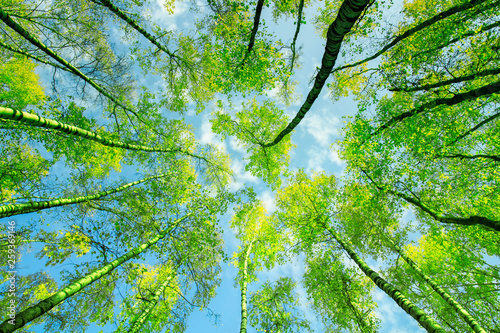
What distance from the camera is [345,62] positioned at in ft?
25.6

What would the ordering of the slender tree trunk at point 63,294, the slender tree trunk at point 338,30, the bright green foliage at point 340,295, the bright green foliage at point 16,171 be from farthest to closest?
1. the bright green foliage at point 340,295
2. the bright green foliage at point 16,171
3. the slender tree trunk at point 338,30
4. the slender tree trunk at point 63,294

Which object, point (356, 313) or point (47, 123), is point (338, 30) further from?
point (356, 313)

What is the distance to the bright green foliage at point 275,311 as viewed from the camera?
8000 mm

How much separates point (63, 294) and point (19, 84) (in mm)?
11932

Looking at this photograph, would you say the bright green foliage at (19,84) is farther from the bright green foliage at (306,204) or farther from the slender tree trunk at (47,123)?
the bright green foliage at (306,204)

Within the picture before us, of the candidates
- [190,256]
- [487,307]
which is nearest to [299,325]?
[190,256]

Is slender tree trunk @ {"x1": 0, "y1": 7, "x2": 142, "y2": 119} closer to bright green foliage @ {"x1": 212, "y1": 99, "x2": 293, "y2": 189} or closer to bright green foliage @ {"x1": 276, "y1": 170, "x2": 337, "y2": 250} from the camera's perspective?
bright green foliage @ {"x1": 212, "y1": 99, "x2": 293, "y2": 189}

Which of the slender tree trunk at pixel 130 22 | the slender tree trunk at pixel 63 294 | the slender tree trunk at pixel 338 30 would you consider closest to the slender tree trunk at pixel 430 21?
the slender tree trunk at pixel 338 30

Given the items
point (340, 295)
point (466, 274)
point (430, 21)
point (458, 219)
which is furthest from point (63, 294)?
point (466, 274)

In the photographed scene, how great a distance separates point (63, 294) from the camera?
10.5 feet

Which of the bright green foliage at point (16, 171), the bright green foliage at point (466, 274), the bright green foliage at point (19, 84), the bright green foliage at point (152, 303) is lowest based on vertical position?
the bright green foliage at point (466, 274)

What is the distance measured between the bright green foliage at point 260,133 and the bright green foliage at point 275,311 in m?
5.39

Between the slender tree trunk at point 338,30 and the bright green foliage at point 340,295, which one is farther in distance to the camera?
the bright green foliage at point 340,295

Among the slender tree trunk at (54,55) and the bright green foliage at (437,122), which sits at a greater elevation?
the slender tree trunk at (54,55)
